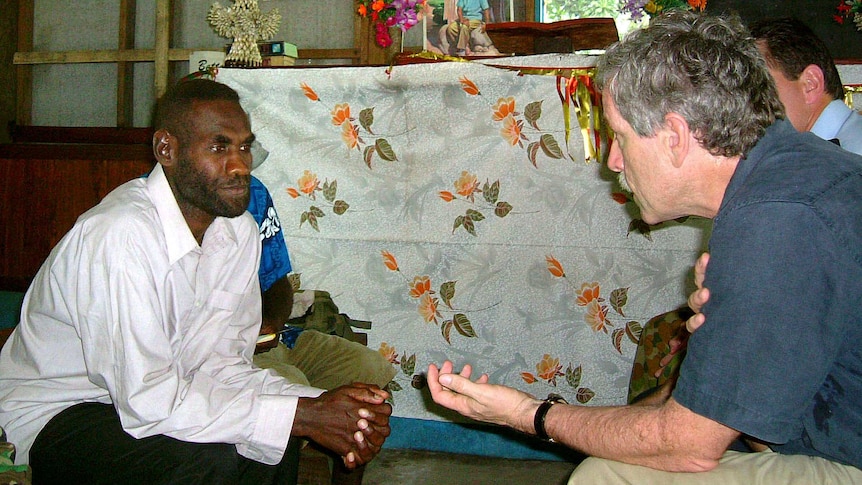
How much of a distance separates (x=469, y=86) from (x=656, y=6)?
0.93m

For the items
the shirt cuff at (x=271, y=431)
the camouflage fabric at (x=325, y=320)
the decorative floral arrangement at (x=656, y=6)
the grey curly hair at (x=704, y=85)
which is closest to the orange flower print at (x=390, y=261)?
the camouflage fabric at (x=325, y=320)

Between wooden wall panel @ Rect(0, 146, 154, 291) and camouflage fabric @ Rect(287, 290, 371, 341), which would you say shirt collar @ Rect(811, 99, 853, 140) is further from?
wooden wall panel @ Rect(0, 146, 154, 291)

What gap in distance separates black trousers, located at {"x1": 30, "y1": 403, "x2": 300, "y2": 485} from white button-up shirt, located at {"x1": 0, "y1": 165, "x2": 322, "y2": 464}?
0.03 meters

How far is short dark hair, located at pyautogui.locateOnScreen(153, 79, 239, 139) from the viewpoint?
182 cm

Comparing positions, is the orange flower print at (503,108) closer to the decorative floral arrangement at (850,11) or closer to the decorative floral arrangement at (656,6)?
the decorative floral arrangement at (656,6)

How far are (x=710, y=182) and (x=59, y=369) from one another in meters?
1.41

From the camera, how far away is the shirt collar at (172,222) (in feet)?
5.46

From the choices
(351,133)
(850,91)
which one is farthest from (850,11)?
(351,133)

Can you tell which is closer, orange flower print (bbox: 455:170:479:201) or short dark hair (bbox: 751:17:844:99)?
short dark hair (bbox: 751:17:844:99)

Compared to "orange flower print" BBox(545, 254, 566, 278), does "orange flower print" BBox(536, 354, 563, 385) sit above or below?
below

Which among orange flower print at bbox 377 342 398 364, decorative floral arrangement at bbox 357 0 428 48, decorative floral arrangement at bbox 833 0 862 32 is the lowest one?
orange flower print at bbox 377 342 398 364

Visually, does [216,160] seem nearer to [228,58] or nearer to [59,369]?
[59,369]

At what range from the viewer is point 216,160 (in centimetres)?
181

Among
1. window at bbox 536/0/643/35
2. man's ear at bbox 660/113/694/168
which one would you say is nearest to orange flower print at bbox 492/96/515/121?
man's ear at bbox 660/113/694/168
